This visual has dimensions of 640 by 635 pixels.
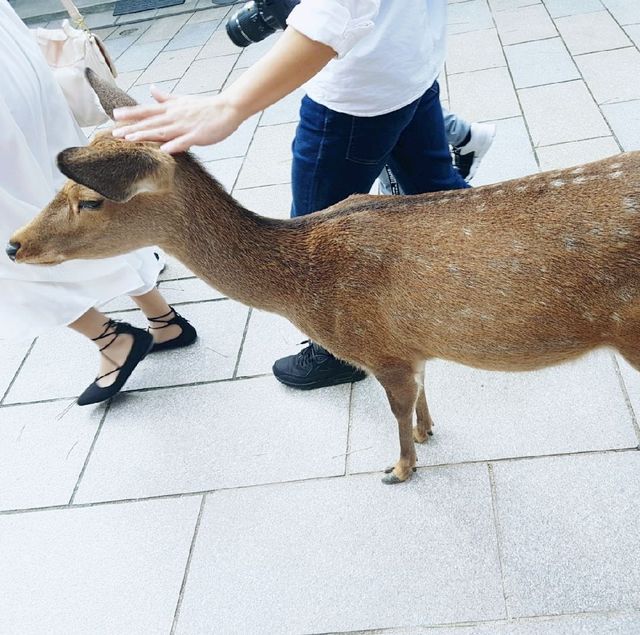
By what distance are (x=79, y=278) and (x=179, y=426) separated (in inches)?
31.1

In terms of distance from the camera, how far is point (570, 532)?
2.19 metres

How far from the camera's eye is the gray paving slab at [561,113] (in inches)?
159

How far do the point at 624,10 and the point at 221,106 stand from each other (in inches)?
198

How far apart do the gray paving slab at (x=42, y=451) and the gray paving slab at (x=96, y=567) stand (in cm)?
11

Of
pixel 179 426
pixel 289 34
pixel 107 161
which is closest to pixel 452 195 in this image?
pixel 289 34

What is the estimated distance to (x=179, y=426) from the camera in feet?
9.62

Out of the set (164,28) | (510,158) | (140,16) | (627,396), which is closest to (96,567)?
(627,396)

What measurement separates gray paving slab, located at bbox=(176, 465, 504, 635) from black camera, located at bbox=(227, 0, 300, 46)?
163cm

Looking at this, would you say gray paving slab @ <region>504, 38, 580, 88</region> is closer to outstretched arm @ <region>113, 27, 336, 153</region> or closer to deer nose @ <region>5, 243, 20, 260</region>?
outstretched arm @ <region>113, 27, 336, 153</region>

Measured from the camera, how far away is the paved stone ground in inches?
83.6

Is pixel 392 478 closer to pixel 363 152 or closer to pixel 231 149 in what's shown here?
pixel 363 152

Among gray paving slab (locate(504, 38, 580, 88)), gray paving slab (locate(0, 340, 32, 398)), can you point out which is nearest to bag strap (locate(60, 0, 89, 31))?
gray paving slab (locate(0, 340, 32, 398))

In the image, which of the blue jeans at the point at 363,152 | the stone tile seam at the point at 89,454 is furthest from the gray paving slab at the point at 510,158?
the stone tile seam at the point at 89,454

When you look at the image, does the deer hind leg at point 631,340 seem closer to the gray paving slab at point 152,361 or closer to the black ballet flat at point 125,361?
the gray paving slab at point 152,361
